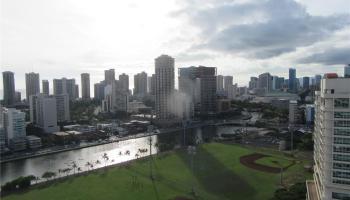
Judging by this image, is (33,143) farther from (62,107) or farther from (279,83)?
(279,83)

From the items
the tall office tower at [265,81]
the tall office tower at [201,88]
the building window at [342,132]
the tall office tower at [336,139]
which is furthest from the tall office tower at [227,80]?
the building window at [342,132]

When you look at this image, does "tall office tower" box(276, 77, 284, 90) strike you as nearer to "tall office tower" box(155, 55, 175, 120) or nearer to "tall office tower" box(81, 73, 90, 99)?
"tall office tower" box(81, 73, 90, 99)

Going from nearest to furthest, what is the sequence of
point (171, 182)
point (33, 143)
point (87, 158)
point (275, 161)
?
point (171, 182) → point (275, 161) → point (87, 158) → point (33, 143)

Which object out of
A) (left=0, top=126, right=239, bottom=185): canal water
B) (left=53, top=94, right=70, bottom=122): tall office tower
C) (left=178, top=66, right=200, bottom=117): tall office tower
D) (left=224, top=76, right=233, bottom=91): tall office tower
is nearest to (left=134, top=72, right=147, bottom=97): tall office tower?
(left=224, top=76, right=233, bottom=91): tall office tower

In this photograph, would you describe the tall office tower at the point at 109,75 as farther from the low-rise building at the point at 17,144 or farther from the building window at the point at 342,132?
the building window at the point at 342,132

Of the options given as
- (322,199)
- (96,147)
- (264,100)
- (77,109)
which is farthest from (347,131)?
(264,100)

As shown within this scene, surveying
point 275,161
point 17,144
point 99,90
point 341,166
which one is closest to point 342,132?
point 341,166

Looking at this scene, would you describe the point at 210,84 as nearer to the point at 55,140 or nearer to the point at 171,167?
the point at 55,140
